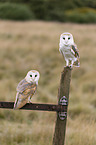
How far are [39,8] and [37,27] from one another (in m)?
4.16

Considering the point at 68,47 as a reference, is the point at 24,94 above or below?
below

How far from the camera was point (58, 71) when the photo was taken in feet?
26.1

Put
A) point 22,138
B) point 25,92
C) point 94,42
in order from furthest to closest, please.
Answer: point 94,42 < point 22,138 < point 25,92

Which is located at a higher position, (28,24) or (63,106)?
(28,24)

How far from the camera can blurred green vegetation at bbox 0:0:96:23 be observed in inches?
756

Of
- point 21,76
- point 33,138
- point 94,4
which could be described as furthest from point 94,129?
point 94,4

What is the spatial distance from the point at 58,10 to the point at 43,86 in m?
14.9

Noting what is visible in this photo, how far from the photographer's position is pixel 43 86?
7.18 meters

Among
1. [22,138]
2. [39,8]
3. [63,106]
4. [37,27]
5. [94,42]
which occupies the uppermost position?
[39,8]

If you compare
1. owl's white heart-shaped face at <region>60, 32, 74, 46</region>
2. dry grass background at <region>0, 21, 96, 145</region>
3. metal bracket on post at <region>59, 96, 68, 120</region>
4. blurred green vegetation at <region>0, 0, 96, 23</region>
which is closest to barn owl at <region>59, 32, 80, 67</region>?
owl's white heart-shaped face at <region>60, 32, 74, 46</region>

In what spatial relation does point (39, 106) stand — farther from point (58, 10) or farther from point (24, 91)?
point (58, 10)

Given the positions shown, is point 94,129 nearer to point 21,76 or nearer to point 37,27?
point 21,76

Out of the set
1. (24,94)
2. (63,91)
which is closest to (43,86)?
(63,91)

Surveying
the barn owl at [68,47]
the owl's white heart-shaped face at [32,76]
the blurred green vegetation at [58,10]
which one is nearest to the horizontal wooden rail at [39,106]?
the owl's white heart-shaped face at [32,76]
